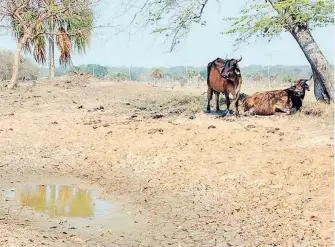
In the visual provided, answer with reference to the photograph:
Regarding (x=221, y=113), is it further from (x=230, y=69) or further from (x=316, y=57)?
(x=316, y=57)

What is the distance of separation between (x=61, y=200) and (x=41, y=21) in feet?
52.5

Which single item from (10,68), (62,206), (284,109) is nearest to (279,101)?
(284,109)

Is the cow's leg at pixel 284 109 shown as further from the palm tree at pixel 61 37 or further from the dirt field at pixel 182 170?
the palm tree at pixel 61 37

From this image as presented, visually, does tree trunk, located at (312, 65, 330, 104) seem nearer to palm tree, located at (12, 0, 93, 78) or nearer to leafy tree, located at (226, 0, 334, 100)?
leafy tree, located at (226, 0, 334, 100)

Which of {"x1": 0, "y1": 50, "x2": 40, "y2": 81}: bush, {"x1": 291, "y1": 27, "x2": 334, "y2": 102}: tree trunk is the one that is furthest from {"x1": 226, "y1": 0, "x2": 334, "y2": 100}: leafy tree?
{"x1": 0, "y1": 50, "x2": 40, "y2": 81}: bush

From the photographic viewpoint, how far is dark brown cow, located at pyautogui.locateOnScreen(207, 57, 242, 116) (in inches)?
483

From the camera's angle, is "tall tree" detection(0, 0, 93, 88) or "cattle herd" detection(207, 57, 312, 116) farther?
"tall tree" detection(0, 0, 93, 88)

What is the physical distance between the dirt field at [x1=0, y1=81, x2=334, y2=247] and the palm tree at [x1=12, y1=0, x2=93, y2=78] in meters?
9.35

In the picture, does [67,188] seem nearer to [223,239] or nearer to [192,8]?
[223,239]

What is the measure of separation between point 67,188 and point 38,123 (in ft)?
14.5

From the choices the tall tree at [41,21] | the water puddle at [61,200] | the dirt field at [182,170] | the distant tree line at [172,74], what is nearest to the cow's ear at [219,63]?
the dirt field at [182,170]

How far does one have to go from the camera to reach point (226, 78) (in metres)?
12.4

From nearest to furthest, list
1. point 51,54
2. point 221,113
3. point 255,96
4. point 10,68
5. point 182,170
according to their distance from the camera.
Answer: point 182,170 → point 255,96 → point 221,113 → point 51,54 → point 10,68

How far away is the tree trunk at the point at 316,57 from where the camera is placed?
507 inches
